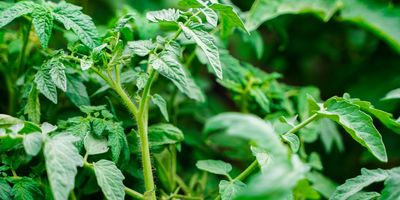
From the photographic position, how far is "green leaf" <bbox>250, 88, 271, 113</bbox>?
43.3 inches

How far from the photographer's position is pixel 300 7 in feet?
4.43

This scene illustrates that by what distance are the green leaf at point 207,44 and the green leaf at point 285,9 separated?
1.45 feet

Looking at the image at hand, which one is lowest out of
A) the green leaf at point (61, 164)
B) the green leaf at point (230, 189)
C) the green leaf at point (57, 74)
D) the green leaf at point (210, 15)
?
the green leaf at point (230, 189)

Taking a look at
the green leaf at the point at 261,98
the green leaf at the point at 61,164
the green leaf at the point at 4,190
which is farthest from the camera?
the green leaf at the point at 261,98

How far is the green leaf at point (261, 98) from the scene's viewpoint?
1101mm

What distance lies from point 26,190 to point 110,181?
14 cm

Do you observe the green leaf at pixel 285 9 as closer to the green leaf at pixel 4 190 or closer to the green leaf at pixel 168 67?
the green leaf at pixel 168 67

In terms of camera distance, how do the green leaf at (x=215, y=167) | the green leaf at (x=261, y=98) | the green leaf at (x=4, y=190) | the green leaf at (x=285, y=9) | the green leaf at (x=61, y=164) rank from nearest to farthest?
the green leaf at (x=61, y=164), the green leaf at (x=4, y=190), the green leaf at (x=215, y=167), the green leaf at (x=261, y=98), the green leaf at (x=285, y=9)

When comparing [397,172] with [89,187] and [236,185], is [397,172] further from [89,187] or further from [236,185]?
[89,187]

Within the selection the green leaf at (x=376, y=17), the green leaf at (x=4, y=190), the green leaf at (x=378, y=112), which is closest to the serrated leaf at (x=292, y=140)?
the green leaf at (x=378, y=112)

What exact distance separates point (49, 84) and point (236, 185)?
35 cm

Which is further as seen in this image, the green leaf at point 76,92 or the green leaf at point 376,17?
the green leaf at point 376,17

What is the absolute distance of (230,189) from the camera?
800 mm

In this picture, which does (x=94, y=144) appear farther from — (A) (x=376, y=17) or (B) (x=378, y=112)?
(A) (x=376, y=17)
